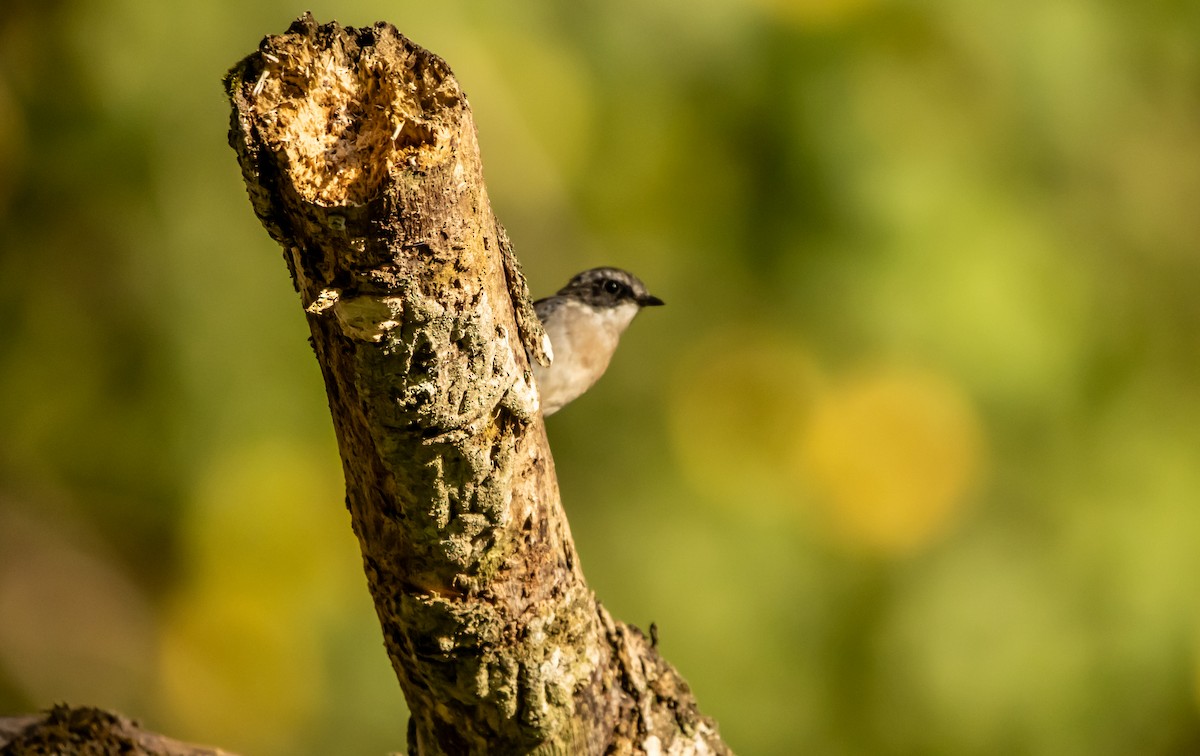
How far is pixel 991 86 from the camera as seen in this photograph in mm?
5715

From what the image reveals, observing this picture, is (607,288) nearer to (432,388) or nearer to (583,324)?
(583,324)

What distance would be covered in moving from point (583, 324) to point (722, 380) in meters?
1.35

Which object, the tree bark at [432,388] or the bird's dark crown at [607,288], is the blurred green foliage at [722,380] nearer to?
the bird's dark crown at [607,288]

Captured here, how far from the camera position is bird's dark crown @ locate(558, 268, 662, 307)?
15.2ft

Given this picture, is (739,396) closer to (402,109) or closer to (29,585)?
(29,585)

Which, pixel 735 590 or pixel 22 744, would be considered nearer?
pixel 22 744

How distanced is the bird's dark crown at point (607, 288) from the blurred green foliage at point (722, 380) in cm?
77

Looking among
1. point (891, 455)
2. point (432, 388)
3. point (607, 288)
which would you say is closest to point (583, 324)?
point (607, 288)

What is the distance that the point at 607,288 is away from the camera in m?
4.65

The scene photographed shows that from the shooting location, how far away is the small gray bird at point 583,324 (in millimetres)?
4285

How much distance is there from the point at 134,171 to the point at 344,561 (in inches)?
77.9

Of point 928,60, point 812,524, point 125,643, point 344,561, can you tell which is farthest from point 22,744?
point 928,60

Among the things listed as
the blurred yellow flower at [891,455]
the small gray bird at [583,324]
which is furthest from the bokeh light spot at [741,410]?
the small gray bird at [583,324]

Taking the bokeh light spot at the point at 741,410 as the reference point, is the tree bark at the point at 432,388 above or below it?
below
